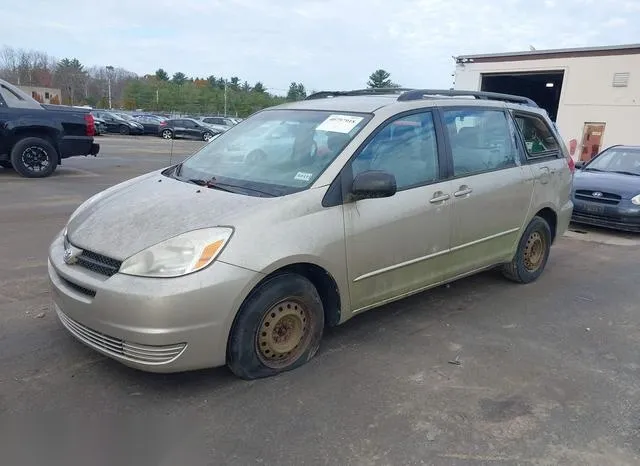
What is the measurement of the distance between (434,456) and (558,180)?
12.4ft

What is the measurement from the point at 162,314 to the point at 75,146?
9.83 m

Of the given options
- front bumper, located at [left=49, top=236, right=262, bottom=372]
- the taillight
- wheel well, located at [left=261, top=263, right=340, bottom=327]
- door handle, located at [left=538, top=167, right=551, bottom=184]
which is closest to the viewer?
front bumper, located at [left=49, top=236, right=262, bottom=372]

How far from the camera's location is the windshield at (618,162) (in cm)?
950

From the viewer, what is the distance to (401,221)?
387 centimetres

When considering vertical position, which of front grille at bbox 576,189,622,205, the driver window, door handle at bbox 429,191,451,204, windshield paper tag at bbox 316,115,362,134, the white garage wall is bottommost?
front grille at bbox 576,189,622,205

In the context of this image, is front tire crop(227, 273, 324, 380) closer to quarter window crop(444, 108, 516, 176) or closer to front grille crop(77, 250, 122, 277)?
front grille crop(77, 250, 122, 277)

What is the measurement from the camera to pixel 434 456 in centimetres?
269

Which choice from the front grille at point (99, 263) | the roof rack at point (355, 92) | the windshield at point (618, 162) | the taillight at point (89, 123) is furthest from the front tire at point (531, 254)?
the taillight at point (89, 123)

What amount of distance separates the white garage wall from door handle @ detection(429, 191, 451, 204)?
20.0m

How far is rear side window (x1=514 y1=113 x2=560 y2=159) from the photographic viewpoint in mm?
5258

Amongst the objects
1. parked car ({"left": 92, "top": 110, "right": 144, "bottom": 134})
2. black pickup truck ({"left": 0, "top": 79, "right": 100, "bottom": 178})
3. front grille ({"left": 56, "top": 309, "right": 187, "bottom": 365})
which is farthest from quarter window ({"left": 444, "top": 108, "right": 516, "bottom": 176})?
parked car ({"left": 92, "top": 110, "right": 144, "bottom": 134})

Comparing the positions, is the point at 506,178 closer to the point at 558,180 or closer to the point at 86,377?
the point at 558,180

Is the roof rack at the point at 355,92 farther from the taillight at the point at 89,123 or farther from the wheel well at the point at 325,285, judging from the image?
the taillight at the point at 89,123

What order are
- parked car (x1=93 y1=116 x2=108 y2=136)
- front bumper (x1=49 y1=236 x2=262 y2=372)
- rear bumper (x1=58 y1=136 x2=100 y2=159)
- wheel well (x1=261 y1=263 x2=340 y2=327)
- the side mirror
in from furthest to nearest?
parked car (x1=93 y1=116 x2=108 y2=136), rear bumper (x1=58 y1=136 x2=100 y2=159), the side mirror, wheel well (x1=261 y1=263 x2=340 y2=327), front bumper (x1=49 y1=236 x2=262 y2=372)
